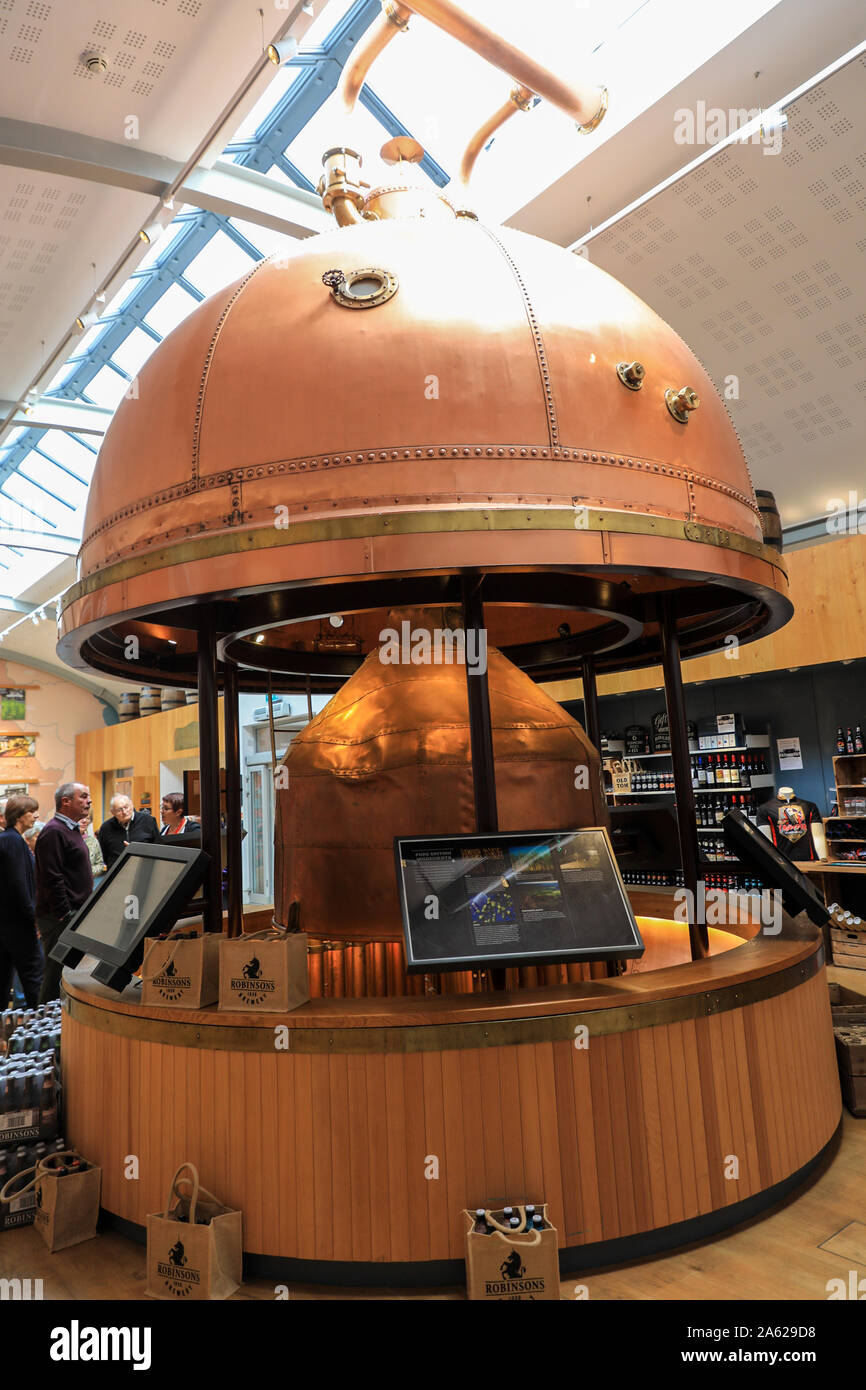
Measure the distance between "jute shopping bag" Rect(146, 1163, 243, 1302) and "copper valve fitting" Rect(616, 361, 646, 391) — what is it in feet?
11.6

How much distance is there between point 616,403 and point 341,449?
3.95 feet

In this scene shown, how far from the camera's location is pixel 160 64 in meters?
7.27

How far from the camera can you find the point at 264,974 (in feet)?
11.0

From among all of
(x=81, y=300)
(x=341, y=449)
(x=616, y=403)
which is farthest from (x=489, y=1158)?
(x=81, y=300)

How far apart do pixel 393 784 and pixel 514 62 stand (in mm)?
3756

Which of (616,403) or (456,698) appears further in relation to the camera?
(456,698)

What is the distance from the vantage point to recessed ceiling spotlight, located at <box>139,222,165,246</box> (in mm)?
8266

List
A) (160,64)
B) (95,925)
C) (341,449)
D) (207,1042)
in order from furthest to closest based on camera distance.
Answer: (160,64), (95,925), (341,449), (207,1042)

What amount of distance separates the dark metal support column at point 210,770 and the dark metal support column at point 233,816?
2.92 ft

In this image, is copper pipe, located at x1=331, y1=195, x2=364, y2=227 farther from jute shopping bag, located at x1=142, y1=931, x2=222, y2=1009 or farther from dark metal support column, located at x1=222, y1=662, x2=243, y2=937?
jute shopping bag, located at x1=142, y1=931, x2=222, y2=1009

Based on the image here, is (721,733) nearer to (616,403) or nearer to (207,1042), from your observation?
(616,403)

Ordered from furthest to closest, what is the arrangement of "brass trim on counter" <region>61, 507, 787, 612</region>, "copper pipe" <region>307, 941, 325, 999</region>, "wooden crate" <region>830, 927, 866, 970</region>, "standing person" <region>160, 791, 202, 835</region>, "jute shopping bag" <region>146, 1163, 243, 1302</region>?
"wooden crate" <region>830, 927, 866, 970</region>, "standing person" <region>160, 791, 202, 835</region>, "copper pipe" <region>307, 941, 325, 999</region>, "brass trim on counter" <region>61, 507, 787, 612</region>, "jute shopping bag" <region>146, 1163, 243, 1302</region>

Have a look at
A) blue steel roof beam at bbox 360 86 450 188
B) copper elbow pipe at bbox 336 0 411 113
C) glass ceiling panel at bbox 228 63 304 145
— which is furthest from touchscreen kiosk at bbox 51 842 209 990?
blue steel roof beam at bbox 360 86 450 188

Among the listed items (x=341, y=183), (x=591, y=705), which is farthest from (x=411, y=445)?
(x=591, y=705)
